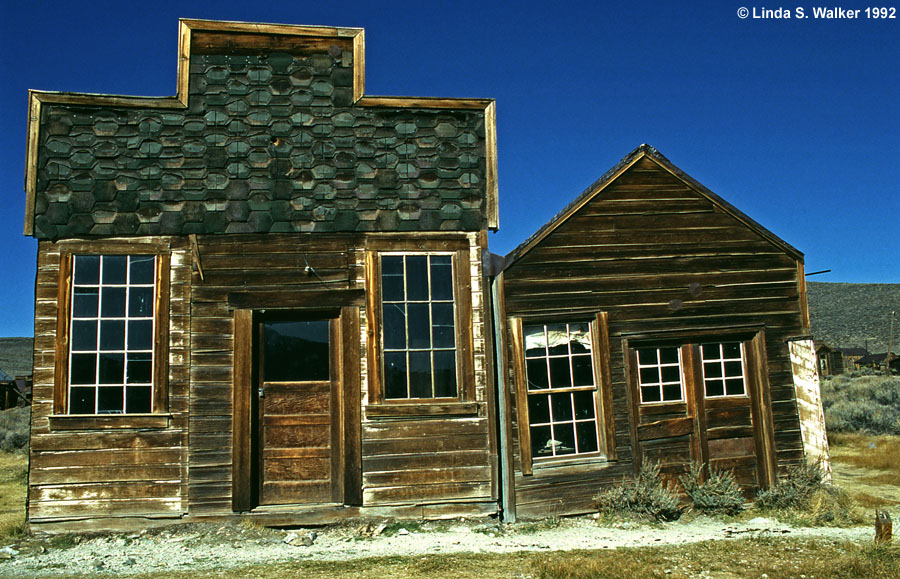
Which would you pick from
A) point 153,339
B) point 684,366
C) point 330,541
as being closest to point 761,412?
point 684,366

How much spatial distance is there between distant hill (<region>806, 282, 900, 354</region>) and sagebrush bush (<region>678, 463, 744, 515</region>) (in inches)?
1881

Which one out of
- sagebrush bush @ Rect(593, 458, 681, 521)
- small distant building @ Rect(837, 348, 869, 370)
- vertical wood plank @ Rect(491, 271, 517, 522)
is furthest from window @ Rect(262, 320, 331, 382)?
small distant building @ Rect(837, 348, 869, 370)

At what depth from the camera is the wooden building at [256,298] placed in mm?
7500

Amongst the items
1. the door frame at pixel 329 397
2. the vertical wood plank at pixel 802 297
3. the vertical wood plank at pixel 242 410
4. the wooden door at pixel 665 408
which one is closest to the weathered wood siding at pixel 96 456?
the vertical wood plank at pixel 242 410

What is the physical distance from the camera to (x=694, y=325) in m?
8.52

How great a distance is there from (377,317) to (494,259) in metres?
1.55

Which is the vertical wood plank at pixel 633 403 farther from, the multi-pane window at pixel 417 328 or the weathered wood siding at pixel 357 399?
the multi-pane window at pixel 417 328

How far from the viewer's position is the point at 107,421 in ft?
24.5

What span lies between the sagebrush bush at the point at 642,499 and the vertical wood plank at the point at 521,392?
956mm

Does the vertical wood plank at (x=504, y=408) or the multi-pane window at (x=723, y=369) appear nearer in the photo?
the vertical wood plank at (x=504, y=408)

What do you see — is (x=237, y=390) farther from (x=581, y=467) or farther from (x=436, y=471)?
(x=581, y=467)

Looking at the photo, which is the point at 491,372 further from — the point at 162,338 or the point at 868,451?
the point at 868,451

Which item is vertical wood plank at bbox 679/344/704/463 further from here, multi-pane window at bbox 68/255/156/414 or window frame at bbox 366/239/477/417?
multi-pane window at bbox 68/255/156/414

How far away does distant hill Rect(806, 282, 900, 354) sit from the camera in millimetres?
52331
